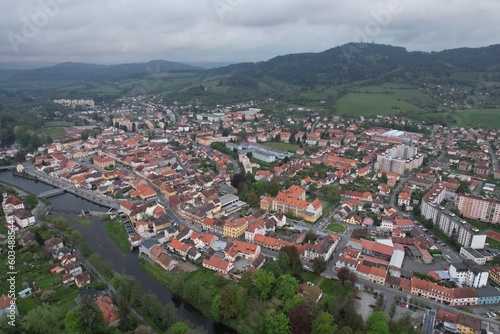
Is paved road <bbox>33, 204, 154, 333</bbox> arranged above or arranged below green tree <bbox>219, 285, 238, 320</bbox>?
below

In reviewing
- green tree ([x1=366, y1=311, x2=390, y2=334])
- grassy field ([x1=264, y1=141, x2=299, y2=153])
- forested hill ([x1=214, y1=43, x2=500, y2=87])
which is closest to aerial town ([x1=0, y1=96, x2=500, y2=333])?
grassy field ([x1=264, y1=141, x2=299, y2=153])

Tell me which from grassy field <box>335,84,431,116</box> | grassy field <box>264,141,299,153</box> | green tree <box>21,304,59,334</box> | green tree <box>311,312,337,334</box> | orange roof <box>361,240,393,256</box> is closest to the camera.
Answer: green tree <box>21,304,59,334</box>

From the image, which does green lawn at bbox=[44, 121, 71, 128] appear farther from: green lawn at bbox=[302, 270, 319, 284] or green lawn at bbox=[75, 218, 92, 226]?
green lawn at bbox=[302, 270, 319, 284]

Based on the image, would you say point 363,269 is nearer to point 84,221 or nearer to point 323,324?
point 323,324

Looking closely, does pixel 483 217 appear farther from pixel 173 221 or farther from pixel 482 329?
pixel 173 221

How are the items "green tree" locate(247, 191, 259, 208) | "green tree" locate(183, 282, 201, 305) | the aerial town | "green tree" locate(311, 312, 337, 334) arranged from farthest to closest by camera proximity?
"green tree" locate(247, 191, 259, 208)
the aerial town
"green tree" locate(183, 282, 201, 305)
"green tree" locate(311, 312, 337, 334)

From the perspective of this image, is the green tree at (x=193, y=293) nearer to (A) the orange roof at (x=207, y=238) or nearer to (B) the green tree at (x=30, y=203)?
(A) the orange roof at (x=207, y=238)

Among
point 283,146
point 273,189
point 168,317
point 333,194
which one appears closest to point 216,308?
point 168,317

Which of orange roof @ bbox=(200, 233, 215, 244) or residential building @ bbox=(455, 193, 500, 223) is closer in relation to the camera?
orange roof @ bbox=(200, 233, 215, 244)

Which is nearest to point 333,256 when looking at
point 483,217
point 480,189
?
point 483,217
